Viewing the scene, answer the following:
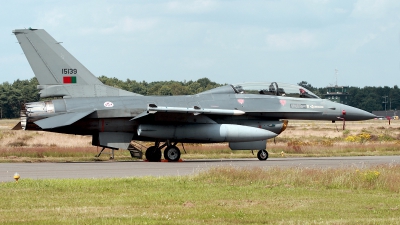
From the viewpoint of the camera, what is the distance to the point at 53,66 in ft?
79.9

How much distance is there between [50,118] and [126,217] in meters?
14.0

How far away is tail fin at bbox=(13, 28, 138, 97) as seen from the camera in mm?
24203

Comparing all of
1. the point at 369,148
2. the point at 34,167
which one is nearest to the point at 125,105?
the point at 34,167

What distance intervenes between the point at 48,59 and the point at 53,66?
0.32 m

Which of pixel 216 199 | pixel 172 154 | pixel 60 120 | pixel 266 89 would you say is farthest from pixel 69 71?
pixel 216 199

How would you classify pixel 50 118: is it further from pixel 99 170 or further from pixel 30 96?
pixel 30 96

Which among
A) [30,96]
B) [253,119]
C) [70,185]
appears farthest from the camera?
[30,96]

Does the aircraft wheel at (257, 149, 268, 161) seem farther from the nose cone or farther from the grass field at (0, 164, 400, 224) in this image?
the grass field at (0, 164, 400, 224)

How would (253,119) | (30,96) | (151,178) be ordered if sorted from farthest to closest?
(30,96)
(253,119)
(151,178)

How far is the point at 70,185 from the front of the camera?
14.2m

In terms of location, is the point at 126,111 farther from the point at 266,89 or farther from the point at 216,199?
the point at 216,199

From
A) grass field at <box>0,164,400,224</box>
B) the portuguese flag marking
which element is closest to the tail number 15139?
the portuguese flag marking

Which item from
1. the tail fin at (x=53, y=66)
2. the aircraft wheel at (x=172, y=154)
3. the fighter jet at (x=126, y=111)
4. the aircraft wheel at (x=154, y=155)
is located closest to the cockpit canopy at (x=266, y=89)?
the fighter jet at (x=126, y=111)

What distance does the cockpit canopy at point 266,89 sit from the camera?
25766 mm
